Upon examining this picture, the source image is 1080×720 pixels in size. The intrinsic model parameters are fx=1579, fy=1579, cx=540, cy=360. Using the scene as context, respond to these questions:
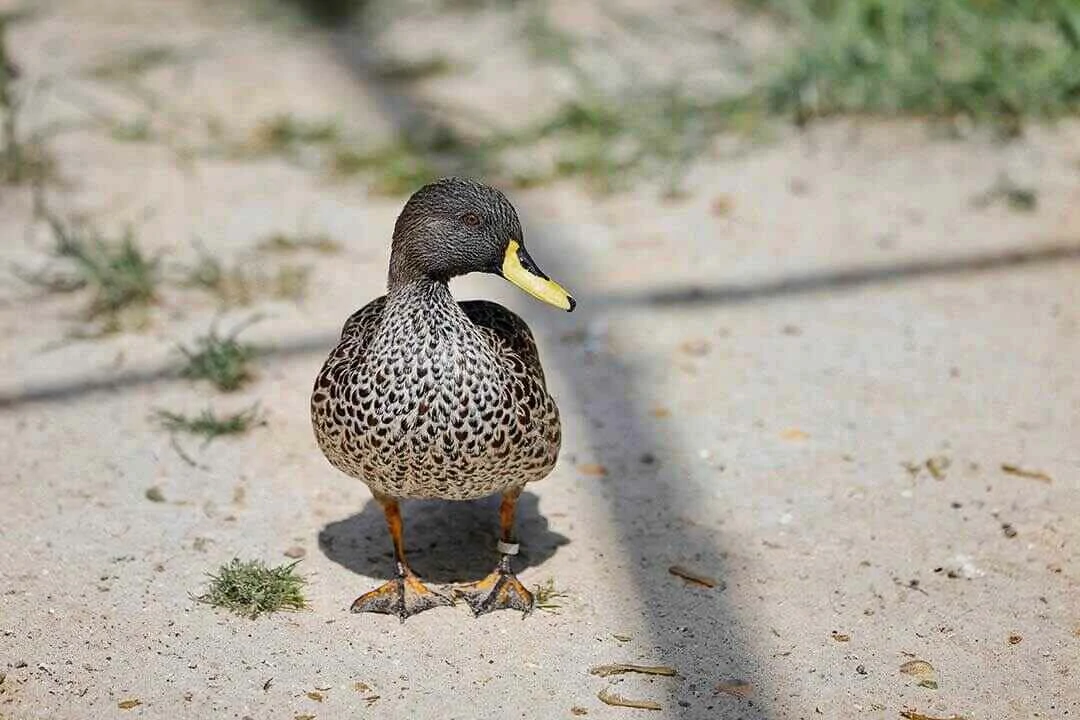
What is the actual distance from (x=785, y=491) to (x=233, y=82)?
171 inches

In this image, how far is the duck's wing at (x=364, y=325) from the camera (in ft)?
13.8

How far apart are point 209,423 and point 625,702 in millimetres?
1890

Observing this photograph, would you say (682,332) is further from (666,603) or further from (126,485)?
(126,485)

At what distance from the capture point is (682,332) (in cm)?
589

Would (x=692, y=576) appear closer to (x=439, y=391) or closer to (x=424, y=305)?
(x=439, y=391)

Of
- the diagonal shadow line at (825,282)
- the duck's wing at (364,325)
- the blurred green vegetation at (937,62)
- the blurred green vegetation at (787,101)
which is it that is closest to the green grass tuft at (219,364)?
the diagonal shadow line at (825,282)

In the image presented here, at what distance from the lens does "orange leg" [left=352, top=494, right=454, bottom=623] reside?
4.23 meters

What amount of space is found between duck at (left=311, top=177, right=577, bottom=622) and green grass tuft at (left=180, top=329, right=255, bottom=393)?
123 centimetres

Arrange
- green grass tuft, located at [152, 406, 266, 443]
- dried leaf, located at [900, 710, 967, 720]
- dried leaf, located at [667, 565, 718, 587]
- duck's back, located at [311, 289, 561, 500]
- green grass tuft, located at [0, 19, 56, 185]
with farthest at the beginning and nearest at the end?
green grass tuft, located at [0, 19, 56, 185], green grass tuft, located at [152, 406, 266, 443], dried leaf, located at [667, 565, 718, 587], duck's back, located at [311, 289, 561, 500], dried leaf, located at [900, 710, 967, 720]

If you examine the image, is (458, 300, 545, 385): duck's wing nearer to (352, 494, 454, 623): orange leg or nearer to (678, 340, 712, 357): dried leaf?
(352, 494, 454, 623): orange leg

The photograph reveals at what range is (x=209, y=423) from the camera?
16.8 ft

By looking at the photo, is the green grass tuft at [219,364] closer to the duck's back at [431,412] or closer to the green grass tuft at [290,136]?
the duck's back at [431,412]

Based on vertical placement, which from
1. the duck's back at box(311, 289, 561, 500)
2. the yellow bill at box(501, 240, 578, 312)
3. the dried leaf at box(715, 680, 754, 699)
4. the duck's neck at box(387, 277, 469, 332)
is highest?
the yellow bill at box(501, 240, 578, 312)

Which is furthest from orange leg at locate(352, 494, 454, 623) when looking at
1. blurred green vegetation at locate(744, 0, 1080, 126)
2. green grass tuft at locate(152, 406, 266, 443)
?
blurred green vegetation at locate(744, 0, 1080, 126)
